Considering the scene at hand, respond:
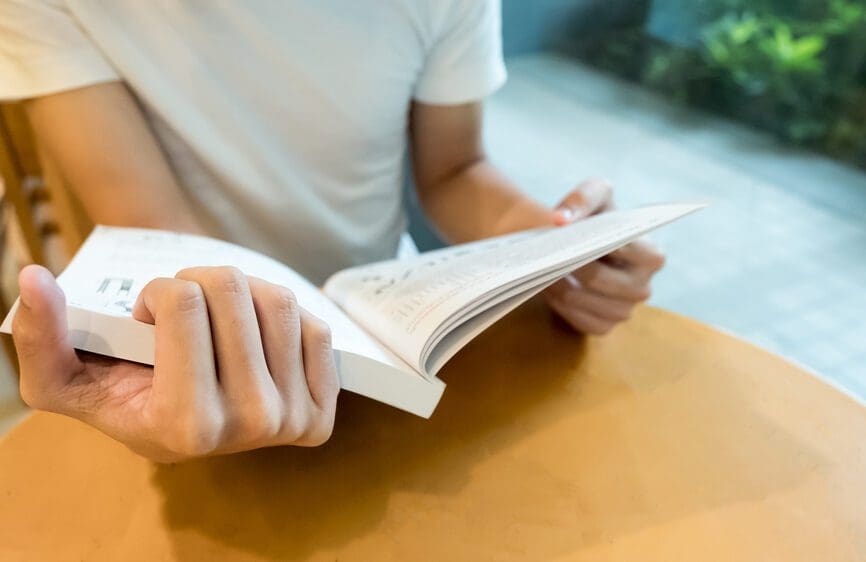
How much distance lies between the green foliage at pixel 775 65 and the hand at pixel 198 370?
1.59 metres

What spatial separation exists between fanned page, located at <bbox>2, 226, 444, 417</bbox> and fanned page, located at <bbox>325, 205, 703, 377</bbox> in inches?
0.6

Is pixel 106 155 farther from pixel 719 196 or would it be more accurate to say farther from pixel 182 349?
pixel 719 196

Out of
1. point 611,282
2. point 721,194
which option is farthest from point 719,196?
point 611,282

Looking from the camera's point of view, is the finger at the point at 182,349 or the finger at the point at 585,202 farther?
the finger at the point at 585,202

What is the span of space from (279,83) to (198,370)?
358mm

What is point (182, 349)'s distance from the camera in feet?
0.94

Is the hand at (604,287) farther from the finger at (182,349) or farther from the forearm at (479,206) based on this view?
the finger at (182,349)

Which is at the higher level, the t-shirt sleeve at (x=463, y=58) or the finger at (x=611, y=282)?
the t-shirt sleeve at (x=463, y=58)

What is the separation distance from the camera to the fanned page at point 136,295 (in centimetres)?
33

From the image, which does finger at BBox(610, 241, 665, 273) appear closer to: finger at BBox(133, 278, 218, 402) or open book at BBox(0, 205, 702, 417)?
open book at BBox(0, 205, 702, 417)

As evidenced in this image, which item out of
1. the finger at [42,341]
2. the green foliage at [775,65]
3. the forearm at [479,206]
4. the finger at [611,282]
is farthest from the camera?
the green foliage at [775,65]

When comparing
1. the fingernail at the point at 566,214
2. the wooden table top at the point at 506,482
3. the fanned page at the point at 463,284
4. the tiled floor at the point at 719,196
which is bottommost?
the tiled floor at the point at 719,196

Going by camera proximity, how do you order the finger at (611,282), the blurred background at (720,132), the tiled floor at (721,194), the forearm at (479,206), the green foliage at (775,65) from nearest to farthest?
the finger at (611,282), the forearm at (479,206), the tiled floor at (721,194), the blurred background at (720,132), the green foliage at (775,65)

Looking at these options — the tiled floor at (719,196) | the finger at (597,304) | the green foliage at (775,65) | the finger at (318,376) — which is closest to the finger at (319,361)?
the finger at (318,376)
